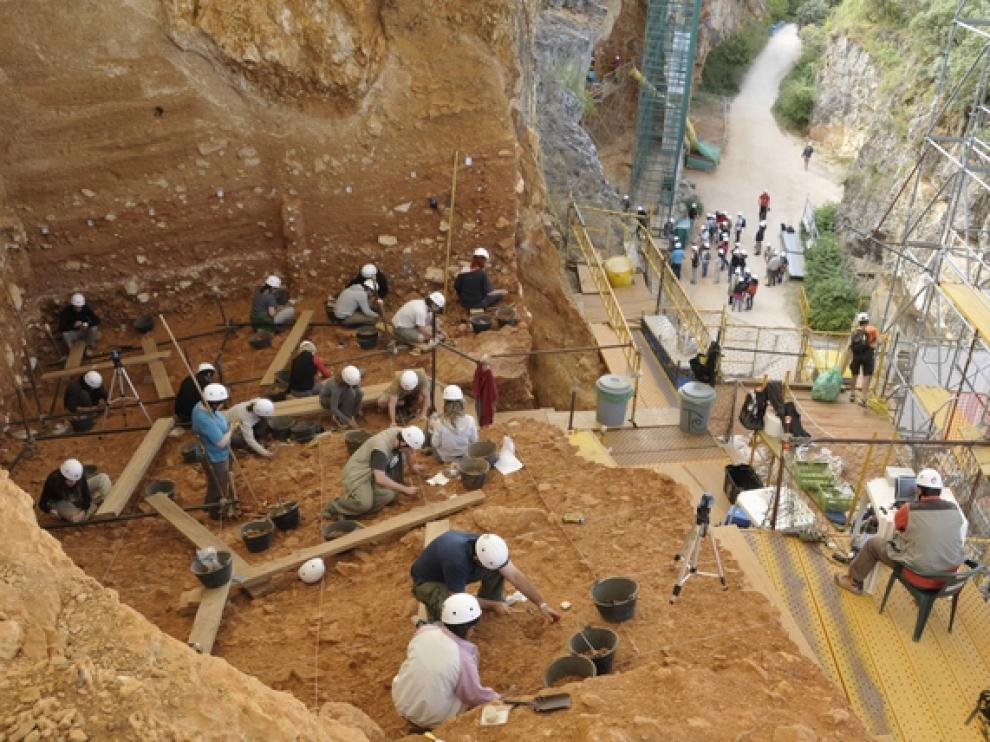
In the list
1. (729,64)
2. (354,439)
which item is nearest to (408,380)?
(354,439)

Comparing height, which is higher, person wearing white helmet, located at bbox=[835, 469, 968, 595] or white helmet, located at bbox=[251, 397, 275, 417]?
person wearing white helmet, located at bbox=[835, 469, 968, 595]

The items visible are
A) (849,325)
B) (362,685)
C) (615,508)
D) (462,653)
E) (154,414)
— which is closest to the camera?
(462,653)

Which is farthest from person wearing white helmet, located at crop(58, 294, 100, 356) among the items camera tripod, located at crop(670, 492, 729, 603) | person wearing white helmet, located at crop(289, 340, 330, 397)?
camera tripod, located at crop(670, 492, 729, 603)

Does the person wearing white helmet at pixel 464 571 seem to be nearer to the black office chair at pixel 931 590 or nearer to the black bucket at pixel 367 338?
the black office chair at pixel 931 590

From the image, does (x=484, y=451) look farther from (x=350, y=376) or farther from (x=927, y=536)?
(x=927, y=536)

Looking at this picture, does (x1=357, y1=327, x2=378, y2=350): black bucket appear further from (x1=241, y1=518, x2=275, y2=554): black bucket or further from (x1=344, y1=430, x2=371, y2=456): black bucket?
(x1=241, y1=518, x2=275, y2=554): black bucket

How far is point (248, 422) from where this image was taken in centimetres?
1005

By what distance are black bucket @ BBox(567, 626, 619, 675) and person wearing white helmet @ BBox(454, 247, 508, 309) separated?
25.5ft

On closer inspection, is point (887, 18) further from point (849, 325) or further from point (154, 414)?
point (154, 414)

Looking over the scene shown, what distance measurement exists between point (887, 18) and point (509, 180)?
86.5 feet

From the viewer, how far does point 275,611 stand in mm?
7719

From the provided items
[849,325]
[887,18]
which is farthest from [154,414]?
[887,18]

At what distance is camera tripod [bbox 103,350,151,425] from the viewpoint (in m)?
11.0

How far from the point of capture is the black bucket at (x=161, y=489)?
9.39 meters
